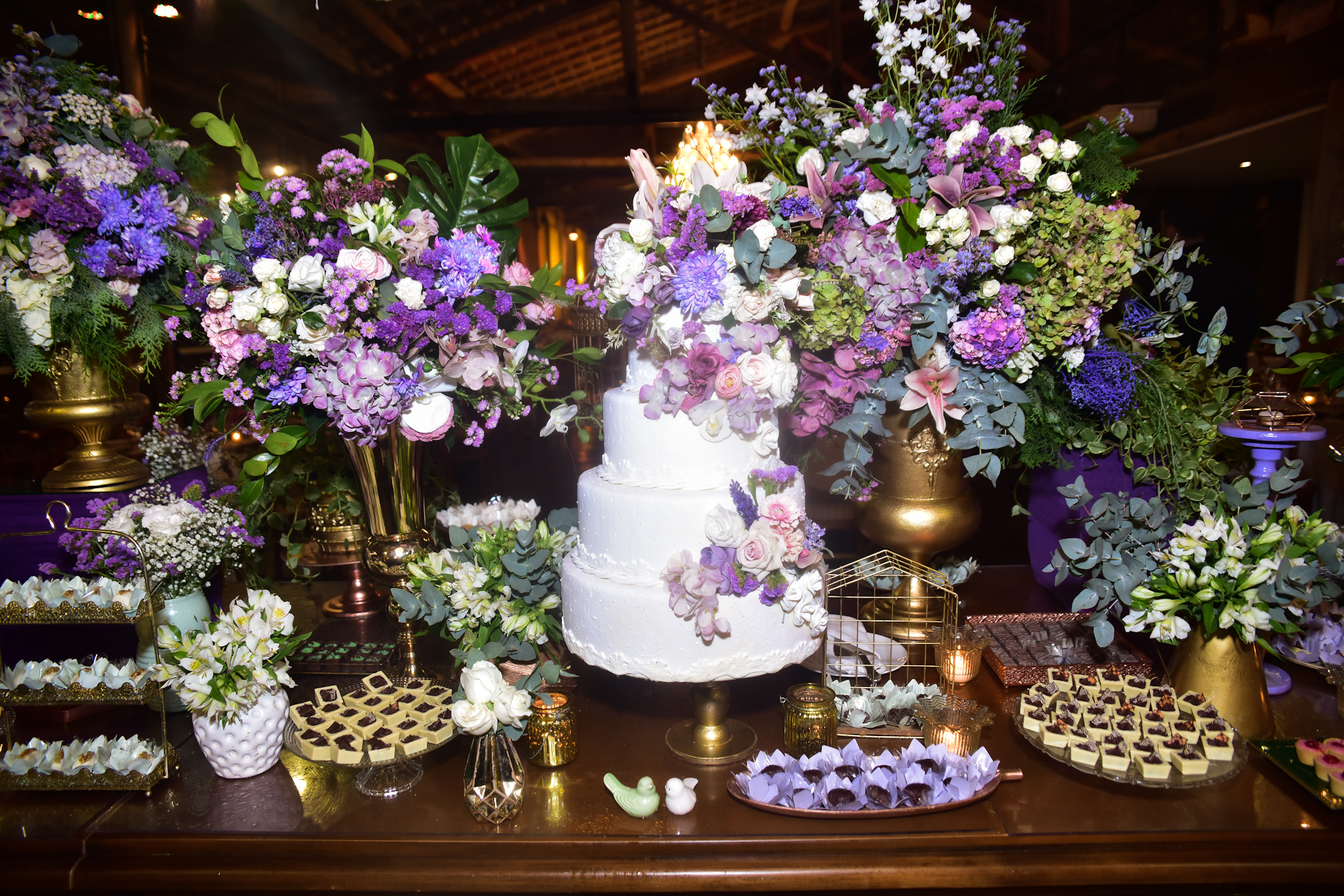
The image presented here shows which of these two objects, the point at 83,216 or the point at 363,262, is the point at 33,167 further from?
the point at 363,262

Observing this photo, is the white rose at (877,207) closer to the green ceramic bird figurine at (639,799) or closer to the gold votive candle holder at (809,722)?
the gold votive candle holder at (809,722)

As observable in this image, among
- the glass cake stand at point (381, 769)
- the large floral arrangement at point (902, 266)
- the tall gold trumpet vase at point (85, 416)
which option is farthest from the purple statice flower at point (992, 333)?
the tall gold trumpet vase at point (85, 416)

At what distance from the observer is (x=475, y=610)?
4.89 ft

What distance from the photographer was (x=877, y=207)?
4.47 ft

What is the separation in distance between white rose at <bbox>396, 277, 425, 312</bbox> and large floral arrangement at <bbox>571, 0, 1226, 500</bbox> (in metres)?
0.30

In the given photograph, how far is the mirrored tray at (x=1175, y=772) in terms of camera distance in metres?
1.26

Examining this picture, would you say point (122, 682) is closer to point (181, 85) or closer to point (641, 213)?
point (641, 213)

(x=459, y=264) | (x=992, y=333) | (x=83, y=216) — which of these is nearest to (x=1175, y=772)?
(x=992, y=333)

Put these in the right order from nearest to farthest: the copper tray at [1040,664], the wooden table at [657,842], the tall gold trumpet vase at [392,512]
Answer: the wooden table at [657,842]
the copper tray at [1040,664]
the tall gold trumpet vase at [392,512]

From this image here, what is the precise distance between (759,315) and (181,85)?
146 inches

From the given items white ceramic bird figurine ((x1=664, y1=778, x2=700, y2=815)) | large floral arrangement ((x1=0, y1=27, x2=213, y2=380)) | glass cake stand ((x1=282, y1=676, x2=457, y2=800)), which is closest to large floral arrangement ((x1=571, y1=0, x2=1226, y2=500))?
white ceramic bird figurine ((x1=664, y1=778, x2=700, y2=815))

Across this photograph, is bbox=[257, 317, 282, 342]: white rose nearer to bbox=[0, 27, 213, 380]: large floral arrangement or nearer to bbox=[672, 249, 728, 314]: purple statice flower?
bbox=[0, 27, 213, 380]: large floral arrangement

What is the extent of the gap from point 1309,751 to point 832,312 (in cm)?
108

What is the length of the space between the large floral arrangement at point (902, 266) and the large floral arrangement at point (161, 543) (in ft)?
2.98
